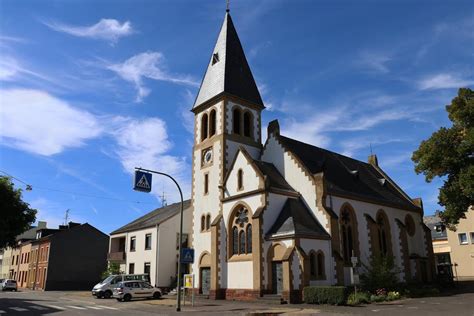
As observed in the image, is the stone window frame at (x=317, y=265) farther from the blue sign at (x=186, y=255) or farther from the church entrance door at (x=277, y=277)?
the blue sign at (x=186, y=255)

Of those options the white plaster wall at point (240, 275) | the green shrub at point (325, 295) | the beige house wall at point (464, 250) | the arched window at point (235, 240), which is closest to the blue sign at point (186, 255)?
the white plaster wall at point (240, 275)

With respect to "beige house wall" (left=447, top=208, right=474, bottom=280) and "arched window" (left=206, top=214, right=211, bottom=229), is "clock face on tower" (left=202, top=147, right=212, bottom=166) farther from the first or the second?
"beige house wall" (left=447, top=208, right=474, bottom=280)

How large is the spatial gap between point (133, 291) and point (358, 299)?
636 inches

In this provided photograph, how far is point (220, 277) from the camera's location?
100 ft

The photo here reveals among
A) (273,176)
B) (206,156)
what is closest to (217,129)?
(206,156)

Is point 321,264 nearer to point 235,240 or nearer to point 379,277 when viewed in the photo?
point 379,277

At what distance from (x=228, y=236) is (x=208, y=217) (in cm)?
308

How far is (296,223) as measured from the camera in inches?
1099

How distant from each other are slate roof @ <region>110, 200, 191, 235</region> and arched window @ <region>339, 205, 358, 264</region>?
20227 mm

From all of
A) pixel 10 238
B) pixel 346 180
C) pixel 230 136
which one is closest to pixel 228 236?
pixel 230 136

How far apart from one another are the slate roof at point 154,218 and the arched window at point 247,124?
47.1ft

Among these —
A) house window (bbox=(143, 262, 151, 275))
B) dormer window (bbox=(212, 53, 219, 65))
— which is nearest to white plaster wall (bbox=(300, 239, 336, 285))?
dormer window (bbox=(212, 53, 219, 65))

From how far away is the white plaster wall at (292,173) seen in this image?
30.2m

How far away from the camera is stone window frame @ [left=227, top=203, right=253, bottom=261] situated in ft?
97.2
